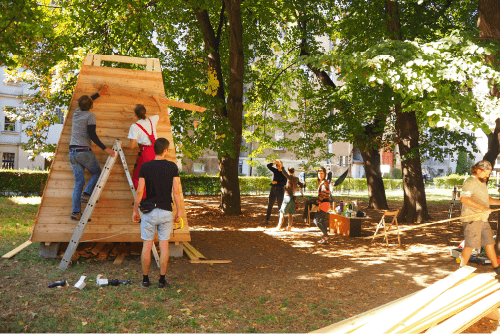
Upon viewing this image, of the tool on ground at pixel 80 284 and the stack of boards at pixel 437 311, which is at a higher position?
the stack of boards at pixel 437 311

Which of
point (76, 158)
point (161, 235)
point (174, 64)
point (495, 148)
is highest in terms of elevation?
point (174, 64)

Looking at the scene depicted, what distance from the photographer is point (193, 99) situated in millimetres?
13367

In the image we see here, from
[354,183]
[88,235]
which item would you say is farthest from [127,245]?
[354,183]

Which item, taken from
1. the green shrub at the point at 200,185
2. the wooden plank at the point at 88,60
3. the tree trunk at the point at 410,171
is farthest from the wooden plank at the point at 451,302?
the green shrub at the point at 200,185

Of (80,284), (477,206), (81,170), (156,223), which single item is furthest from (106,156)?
(477,206)

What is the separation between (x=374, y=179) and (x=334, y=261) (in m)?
10.9

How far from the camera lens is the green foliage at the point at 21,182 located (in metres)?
19.1

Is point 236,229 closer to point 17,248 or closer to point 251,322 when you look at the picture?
point 17,248

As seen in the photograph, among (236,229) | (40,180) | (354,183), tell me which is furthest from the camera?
(354,183)

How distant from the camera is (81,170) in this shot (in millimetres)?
6484

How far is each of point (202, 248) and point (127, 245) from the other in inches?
68.5

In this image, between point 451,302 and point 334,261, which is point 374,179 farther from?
point 451,302

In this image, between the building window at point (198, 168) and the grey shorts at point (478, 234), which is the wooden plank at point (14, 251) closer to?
the grey shorts at point (478, 234)

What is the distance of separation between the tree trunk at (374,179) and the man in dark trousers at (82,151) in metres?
13.6
